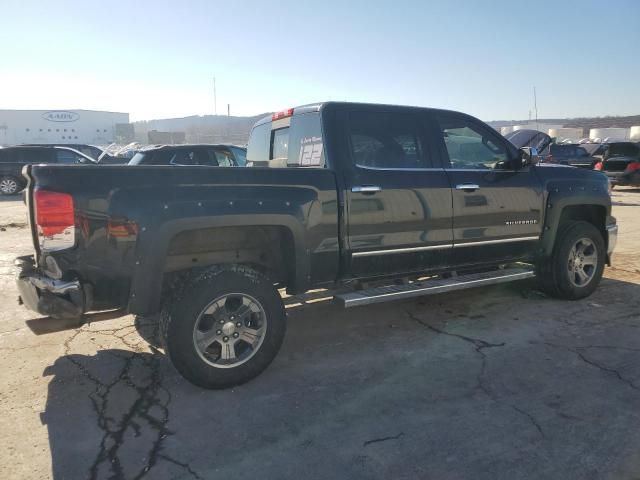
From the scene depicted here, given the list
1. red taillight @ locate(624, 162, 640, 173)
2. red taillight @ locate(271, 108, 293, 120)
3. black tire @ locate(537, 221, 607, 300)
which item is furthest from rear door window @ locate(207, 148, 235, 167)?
red taillight @ locate(624, 162, 640, 173)

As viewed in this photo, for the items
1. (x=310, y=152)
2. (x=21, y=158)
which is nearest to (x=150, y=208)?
(x=310, y=152)

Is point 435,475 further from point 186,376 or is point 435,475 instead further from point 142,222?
point 142,222

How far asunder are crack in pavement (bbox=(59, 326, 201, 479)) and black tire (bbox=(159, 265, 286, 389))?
30 cm

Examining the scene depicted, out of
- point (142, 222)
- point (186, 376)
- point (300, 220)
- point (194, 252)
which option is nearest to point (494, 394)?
point (300, 220)

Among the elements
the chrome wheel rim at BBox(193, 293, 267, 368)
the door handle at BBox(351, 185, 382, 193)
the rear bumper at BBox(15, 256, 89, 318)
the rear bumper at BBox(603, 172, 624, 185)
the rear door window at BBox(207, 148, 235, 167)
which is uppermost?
the rear door window at BBox(207, 148, 235, 167)

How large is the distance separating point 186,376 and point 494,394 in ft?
6.90

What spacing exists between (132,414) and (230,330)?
2.68 ft

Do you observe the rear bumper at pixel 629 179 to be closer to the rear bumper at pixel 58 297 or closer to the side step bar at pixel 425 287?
the side step bar at pixel 425 287

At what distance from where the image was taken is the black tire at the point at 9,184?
693 inches

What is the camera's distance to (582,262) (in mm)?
5484

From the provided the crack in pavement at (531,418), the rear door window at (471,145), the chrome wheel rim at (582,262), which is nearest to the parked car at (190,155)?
the rear door window at (471,145)

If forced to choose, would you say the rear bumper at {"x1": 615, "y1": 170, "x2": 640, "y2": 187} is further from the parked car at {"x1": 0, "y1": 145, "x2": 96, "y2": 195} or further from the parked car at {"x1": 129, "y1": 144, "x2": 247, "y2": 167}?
the parked car at {"x1": 0, "y1": 145, "x2": 96, "y2": 195}

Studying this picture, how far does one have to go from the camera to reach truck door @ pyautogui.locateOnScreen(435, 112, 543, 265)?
4.62m

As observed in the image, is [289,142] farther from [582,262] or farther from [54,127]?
[54,127]
